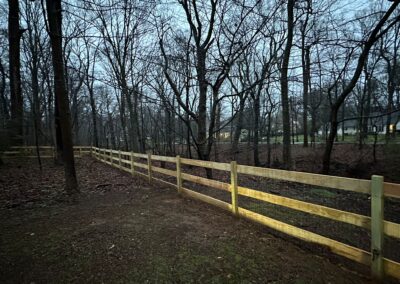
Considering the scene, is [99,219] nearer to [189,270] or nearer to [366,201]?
[189,270]

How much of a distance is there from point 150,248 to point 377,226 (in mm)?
2930

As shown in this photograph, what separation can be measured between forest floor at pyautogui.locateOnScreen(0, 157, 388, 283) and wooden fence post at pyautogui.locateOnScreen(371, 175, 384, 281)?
190 millimetres

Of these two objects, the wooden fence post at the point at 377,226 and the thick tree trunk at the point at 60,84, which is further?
the thick tree trunk at the point at 60,84

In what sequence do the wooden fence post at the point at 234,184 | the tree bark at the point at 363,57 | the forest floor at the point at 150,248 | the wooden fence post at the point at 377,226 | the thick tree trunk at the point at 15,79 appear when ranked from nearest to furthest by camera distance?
the wooden fence post at the point at 377,226, the forest floor at the point at 150,248, the wooden fence post at the point at 234,184, the tree bark at the point at 363,57, the thick tree trunk at the point at 15,79

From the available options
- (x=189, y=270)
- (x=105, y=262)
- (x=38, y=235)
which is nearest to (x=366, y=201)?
(x=189, y=270)

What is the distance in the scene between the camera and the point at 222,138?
45.4m

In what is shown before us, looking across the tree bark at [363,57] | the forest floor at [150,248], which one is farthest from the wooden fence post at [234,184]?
the tree bark at [363,57]

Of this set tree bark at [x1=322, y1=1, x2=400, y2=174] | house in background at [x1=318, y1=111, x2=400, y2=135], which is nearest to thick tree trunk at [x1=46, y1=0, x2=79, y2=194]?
tree bark at [x1=322, y1=1, x2=400, y2=174]

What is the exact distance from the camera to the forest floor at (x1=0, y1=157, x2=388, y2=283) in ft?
10.1

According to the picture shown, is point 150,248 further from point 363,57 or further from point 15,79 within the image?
point 15,79

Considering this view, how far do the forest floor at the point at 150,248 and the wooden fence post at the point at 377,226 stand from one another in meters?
0.19

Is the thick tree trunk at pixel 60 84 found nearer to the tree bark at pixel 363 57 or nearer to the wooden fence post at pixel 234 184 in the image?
the wooden fence post at pixel 234 184

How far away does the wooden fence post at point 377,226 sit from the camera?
9.23 ft

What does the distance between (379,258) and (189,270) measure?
2.18 meters
